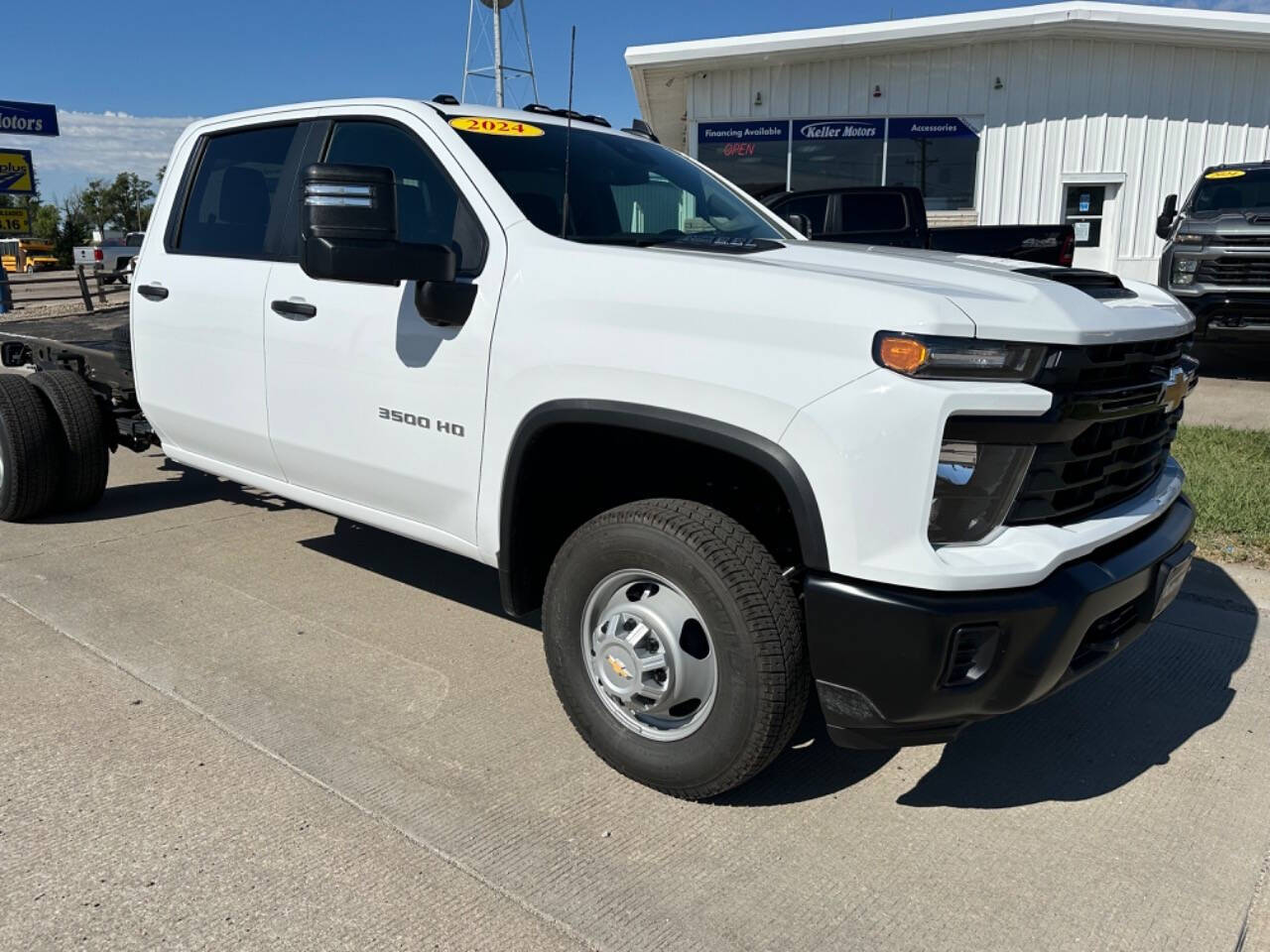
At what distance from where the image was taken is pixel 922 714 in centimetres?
247

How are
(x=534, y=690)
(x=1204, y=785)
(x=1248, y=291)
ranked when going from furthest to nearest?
1. (x=1248, y=291)
2. (x=534, y=690)
3. (x=1204, y=785)

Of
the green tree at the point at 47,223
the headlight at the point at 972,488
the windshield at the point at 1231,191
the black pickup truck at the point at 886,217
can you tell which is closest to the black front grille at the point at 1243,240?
the windshield at the point at 1231,191

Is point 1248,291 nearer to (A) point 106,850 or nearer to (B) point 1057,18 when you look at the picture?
(B) point 1057,18

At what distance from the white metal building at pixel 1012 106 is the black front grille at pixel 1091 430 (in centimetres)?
1526

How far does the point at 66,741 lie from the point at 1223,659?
13.7 ft

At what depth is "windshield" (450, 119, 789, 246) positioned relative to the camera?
3.44 metres

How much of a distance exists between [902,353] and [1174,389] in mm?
1146

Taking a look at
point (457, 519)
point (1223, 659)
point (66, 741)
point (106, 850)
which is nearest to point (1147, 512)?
point (1223, 659)

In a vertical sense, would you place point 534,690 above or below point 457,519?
below

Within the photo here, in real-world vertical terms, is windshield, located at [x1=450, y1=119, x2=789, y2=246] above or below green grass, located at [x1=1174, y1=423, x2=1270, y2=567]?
above

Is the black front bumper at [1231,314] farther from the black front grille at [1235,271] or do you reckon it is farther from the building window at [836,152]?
the building window at [836,152]

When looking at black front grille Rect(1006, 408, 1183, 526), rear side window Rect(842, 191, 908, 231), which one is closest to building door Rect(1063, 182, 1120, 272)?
rear side window Rect(842, 191, 908, 231)

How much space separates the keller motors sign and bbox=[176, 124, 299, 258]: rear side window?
52.8 feet

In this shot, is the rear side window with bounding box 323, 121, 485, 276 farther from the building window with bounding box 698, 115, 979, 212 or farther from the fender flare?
the building window with bounding box 698, 115, 979, 212
